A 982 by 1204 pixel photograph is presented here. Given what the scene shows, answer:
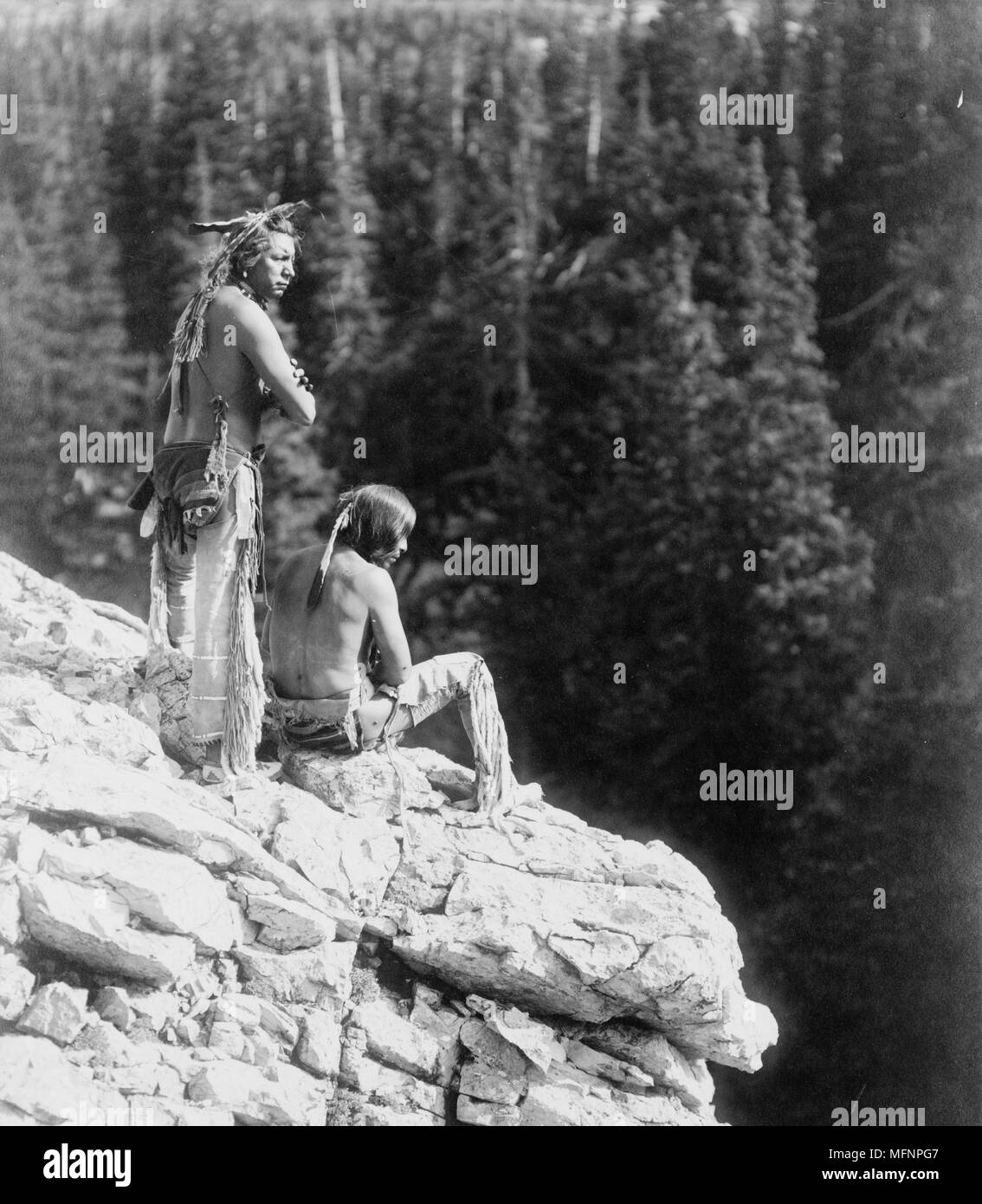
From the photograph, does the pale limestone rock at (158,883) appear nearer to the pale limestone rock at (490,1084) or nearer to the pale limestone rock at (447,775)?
the pale limestone rock at (490,1084)

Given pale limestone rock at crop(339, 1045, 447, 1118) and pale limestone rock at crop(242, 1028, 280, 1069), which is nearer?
pale limestone rock at crop(242, 1028, 280, 1069)

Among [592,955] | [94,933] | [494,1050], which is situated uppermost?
[94,933]

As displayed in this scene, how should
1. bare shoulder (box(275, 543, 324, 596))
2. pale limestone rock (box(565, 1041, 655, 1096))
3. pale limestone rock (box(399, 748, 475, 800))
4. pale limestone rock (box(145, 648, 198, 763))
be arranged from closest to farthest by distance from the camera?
pale limestone rock (box(565, 1041, 655, 1096)) < bare shoulder (box(275, 543, 324, 596)) < pale limestone rock (box(145, 648, 198, 763)) < pale limestone rock (box(399, 748, 475, 800))

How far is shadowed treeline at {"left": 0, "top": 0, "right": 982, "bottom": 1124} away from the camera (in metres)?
9.48

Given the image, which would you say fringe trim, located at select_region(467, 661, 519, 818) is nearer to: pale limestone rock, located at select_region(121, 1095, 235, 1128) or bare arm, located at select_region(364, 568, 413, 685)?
bare arm, located at select_region(364, 568, 413, 685)

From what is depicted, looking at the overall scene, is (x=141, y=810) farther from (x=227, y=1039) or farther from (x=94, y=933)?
(x=227, y=1039)

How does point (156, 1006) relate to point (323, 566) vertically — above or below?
below

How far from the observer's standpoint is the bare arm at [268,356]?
23.0 feet

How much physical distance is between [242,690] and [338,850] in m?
0.76

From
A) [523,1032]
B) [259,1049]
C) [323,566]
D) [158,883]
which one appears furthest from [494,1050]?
[323,566]

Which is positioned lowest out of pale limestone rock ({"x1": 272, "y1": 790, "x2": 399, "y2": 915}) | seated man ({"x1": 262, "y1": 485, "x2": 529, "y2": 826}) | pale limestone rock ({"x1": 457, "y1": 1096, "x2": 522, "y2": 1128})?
pale limestone rock ({"x1": 457, "y1": 1096, "x2": 522, "y2": 1128})

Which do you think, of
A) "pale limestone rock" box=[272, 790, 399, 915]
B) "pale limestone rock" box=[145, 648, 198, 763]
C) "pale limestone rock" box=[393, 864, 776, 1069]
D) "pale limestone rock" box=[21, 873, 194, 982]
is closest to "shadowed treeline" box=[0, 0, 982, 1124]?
"pale limestone rock" box=[145, 648, 198, 763]

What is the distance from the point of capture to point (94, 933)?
6086 mm

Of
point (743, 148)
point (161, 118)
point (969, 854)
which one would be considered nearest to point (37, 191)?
point (161, 118)
